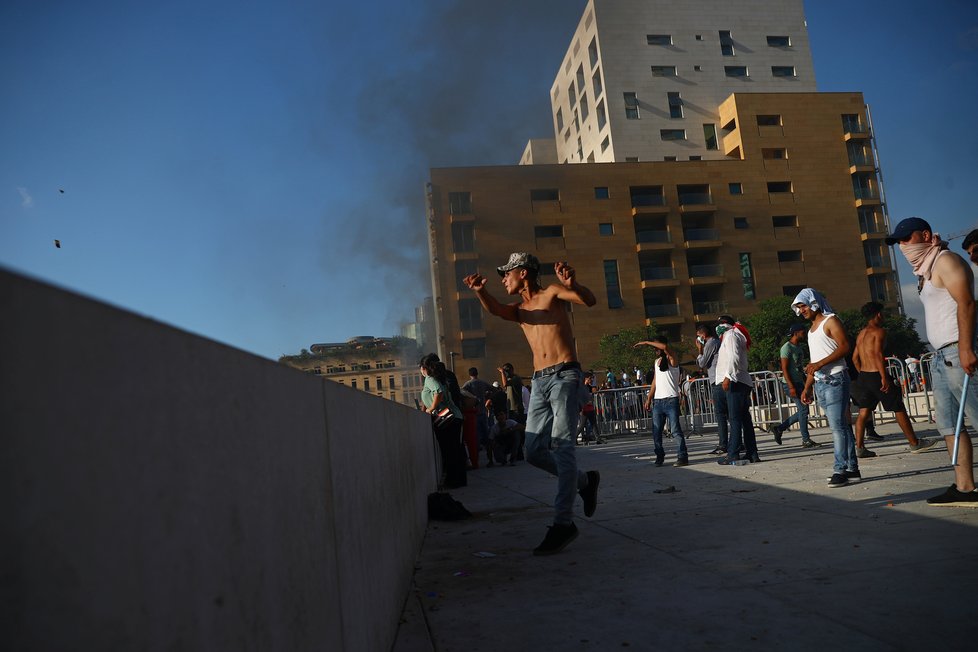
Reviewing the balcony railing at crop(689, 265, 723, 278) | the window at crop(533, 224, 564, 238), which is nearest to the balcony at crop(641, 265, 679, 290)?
the balcony railing at crop(689, 265, 723, 278)

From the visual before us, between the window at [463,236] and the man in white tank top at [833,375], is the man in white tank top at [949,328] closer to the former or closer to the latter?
the man in white tank top at [833,375]

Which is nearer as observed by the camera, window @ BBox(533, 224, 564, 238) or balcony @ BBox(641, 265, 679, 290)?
window @ BBox(533, 224, 564, 238)

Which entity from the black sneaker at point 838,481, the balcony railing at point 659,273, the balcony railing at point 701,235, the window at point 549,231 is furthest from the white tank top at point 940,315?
the balcony railing at point 701,235

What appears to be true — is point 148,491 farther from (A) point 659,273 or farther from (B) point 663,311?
(A) point 659,273

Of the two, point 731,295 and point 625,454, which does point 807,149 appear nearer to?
point 731,295

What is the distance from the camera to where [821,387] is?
6.33 m

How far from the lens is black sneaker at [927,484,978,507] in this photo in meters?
4.44

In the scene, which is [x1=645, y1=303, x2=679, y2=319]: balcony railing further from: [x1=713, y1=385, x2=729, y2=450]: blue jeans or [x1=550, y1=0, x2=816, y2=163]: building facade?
[x1=713, y1=385, x2=729, y2=450]: blue jeans

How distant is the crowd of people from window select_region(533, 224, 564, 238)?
4279cm

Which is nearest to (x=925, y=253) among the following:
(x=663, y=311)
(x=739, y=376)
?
(x=739, y=376)

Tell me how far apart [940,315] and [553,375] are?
260cm

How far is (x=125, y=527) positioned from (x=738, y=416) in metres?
8.26

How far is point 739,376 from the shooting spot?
27.2 ft

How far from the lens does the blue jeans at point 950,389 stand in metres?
4.47
